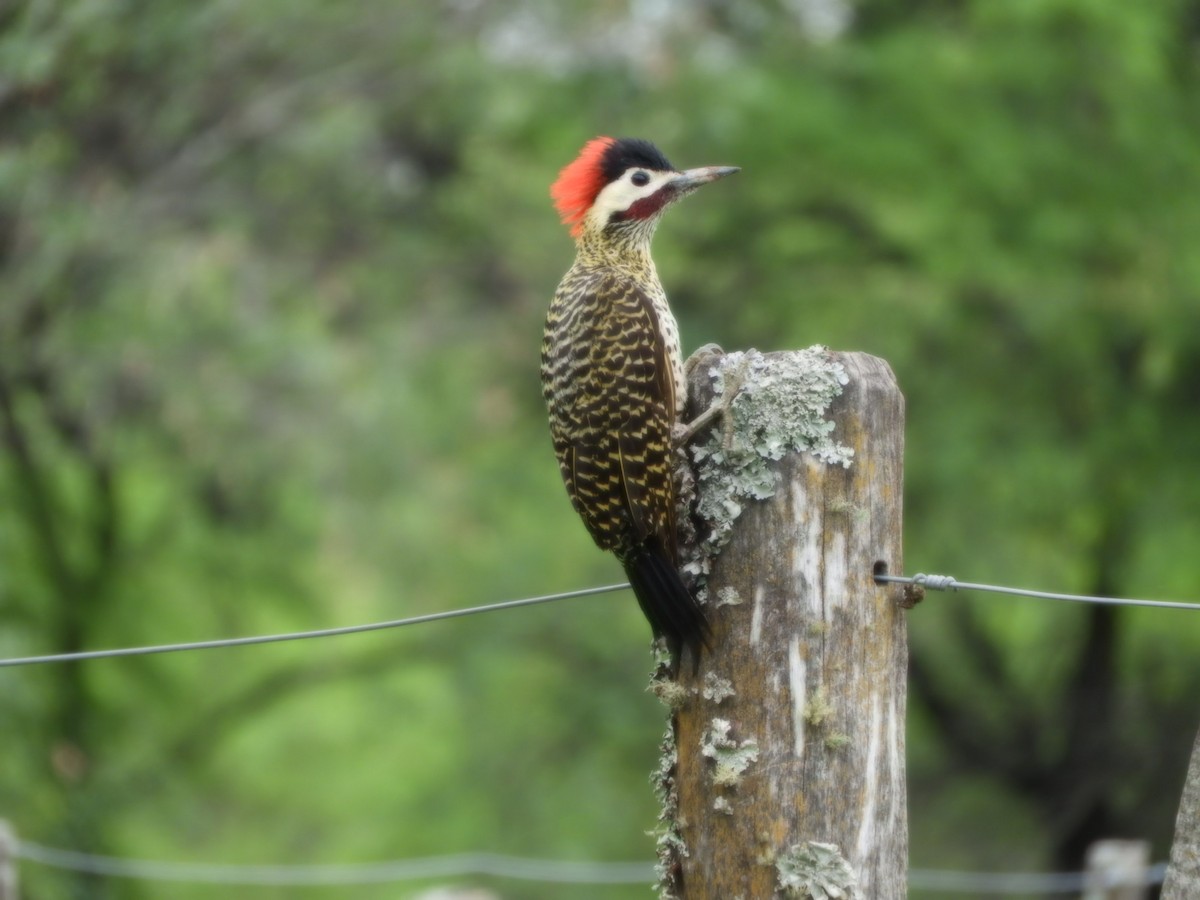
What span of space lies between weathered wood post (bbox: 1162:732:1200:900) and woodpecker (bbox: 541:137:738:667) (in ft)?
2.81

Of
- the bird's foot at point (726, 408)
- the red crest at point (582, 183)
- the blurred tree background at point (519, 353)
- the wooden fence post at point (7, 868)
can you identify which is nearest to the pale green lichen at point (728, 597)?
the bird's foot at point (726, 408)

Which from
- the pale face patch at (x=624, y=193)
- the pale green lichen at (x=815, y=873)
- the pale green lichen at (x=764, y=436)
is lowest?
the pale green lichen at (x=815, y=873)

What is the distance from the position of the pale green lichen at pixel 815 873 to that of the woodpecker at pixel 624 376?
0.39m

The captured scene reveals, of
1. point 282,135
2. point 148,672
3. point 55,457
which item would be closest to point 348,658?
point 148,672

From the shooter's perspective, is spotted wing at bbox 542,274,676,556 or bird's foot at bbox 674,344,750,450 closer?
bird's foot at bbox 674,344,750,450

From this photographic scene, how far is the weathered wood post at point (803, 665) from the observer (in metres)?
2.76

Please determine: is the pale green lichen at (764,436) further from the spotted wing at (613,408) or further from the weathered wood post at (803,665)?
the spotted wing at (613,408)

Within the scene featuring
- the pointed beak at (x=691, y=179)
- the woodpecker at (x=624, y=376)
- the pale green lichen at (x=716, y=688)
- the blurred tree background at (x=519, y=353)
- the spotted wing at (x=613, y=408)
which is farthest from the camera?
the blurred tree background at (x=519, y=353)

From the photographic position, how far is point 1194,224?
9227 mm

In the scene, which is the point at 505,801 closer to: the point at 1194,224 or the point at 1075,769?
the point at 1075,769

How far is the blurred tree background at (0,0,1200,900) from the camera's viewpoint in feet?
32.2

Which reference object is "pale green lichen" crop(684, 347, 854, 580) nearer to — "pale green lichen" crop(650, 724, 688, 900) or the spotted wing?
the spotted wing

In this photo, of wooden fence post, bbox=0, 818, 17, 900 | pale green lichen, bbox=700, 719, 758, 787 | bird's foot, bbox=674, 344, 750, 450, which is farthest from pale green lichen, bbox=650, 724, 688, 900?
wooden fence post, bbox=0, 818, 17, 900

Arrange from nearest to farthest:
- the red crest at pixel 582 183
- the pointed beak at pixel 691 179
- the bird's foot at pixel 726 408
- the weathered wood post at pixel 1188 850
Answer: the weathered wood post at pixel 1188 850 → the bird's foot at pixel 726 408 → the pointed beak at pixel 691 179 → the red crest at pixel 582 183
